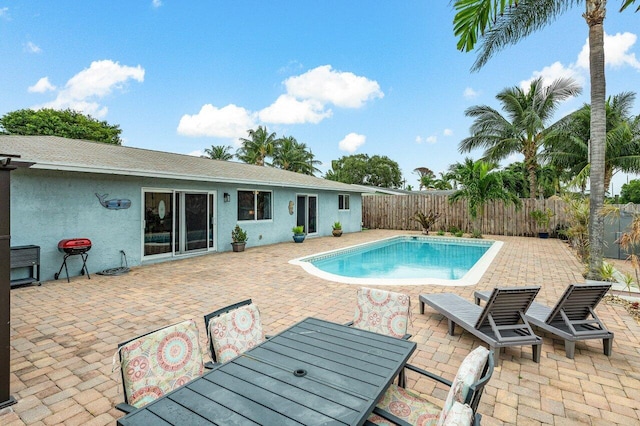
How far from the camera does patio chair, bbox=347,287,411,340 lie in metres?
3.35

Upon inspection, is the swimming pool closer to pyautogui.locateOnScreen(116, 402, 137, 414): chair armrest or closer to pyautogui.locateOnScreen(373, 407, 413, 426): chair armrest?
pyautogui.locateOnScreen(373, 407, 413, 426): chair armrest

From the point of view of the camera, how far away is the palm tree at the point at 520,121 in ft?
62.3

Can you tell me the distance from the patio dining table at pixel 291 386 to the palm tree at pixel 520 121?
2049 cm

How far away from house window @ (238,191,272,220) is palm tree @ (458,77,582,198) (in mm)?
15157

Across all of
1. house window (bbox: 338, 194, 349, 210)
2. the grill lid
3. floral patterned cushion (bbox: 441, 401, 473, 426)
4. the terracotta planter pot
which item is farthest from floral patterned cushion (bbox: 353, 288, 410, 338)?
house window (bbox: 338, 194, 349, 210)

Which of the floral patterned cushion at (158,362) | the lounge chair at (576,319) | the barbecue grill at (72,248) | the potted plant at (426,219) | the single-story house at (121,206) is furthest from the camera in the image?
the potted plant at (426,219)

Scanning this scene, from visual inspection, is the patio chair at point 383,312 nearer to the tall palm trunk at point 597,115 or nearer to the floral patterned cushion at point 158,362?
the floral patterned cushion at point 158,362

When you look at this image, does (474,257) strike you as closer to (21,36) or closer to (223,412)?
(223,412)

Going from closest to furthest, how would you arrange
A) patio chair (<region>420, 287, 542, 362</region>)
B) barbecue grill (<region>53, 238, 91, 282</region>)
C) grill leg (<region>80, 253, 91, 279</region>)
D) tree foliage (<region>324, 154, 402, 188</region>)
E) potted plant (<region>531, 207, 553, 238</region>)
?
1. patio chair (<region>420, 287, 542, 362</region>)
2. barbecue grill (<region>53, 238, 91, 282</region>)
3. grill leg (<region>80, 253, 91, 279</region>)
4. potted plant (<region>531, 207, 553, 238</region>)
5. tree foliage (<region>324, 154, 402, 188</region>)

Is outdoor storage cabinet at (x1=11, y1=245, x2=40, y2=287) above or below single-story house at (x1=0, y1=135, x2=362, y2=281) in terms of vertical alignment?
below

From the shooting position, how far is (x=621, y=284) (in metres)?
6.93

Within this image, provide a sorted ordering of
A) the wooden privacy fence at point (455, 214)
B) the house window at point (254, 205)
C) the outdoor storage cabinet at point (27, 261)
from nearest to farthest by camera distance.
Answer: the outdoor storage cabinet at point (27, 261) → the house window at point (254, 205) → the wooden privacy fence at point (455, 214)

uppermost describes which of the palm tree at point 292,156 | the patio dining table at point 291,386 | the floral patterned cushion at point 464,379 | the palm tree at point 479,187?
the palm tree at point 292,156

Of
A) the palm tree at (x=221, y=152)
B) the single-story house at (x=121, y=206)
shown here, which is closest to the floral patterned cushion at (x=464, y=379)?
the single-story house at (x=121, y=206)
